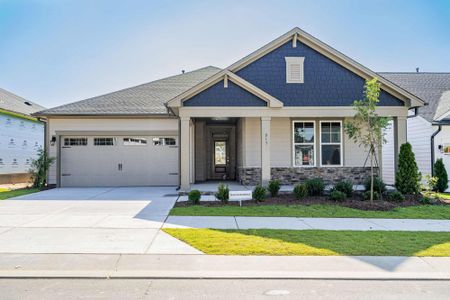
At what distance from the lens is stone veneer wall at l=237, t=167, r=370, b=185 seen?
14.3 metres

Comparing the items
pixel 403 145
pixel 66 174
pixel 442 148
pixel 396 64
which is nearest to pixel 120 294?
pixel 403 145

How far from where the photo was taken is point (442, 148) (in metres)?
14.4

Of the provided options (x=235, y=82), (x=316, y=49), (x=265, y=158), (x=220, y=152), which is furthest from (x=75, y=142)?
(x=316, y=49)

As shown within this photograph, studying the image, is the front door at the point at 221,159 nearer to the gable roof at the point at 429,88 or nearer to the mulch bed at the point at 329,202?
the mulch bed at the point at 329,202

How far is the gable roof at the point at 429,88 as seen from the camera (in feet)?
51.0

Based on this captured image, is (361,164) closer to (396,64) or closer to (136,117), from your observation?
(136,117)

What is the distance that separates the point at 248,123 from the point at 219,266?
10.1m

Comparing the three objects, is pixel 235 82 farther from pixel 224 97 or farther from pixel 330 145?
pixel 330 145

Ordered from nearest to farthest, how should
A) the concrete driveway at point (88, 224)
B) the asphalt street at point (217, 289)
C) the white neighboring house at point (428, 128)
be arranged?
1. the asphalt street at point (217, 289)
2. the concrete driveway at point (88, 224)
3. the white neighboring house at point (428, 128)

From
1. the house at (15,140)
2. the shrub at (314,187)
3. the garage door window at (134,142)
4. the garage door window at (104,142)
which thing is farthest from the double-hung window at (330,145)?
the house at (15,140)

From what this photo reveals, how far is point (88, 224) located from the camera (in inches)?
301

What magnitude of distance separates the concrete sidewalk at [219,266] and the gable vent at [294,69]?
30.5 feet

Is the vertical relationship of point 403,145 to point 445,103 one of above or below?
below

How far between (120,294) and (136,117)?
12.3m
